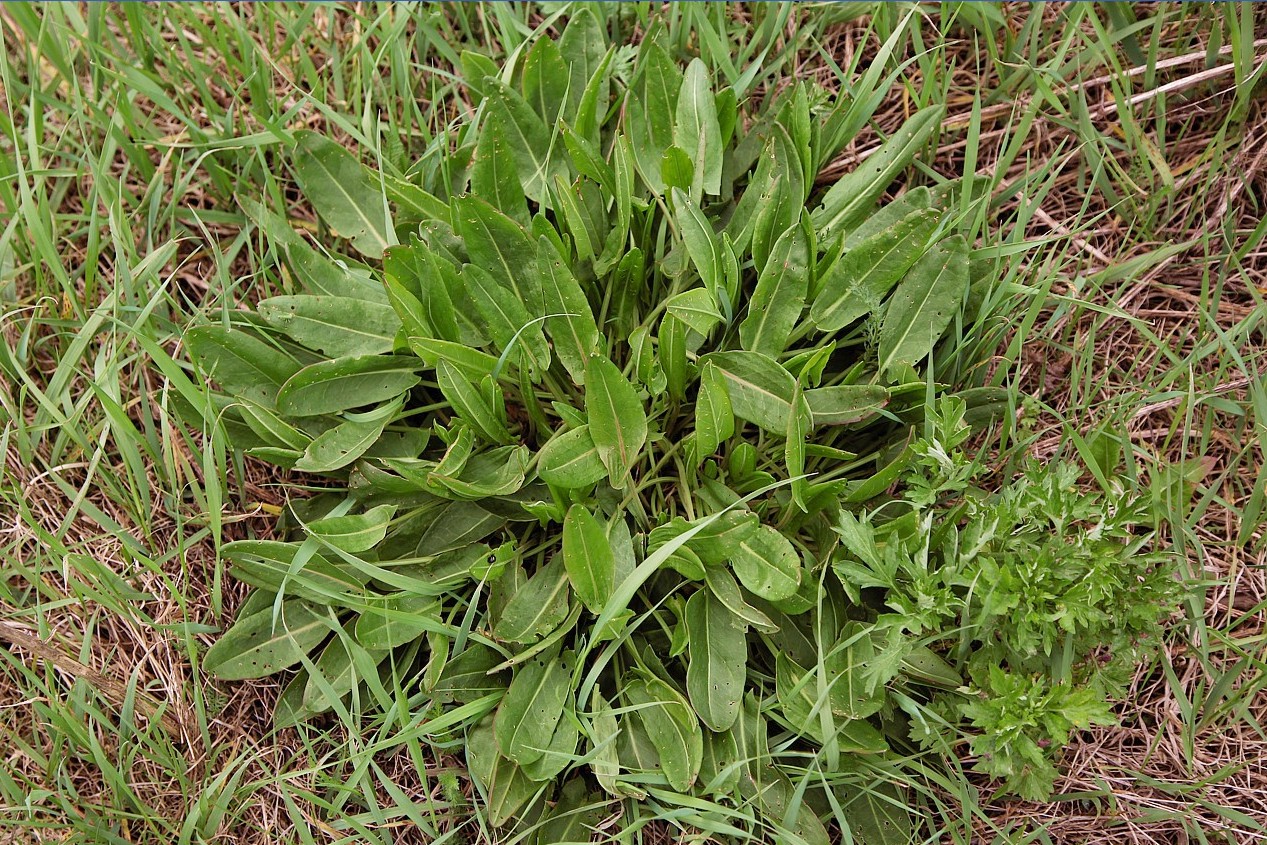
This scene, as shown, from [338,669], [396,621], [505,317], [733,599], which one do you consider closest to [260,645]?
[338,669]

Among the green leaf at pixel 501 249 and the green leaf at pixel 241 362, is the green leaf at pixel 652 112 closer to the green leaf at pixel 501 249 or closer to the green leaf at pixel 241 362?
the green leaf at pixel 501 249

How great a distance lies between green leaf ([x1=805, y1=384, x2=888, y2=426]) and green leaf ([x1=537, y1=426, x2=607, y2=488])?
378 mm

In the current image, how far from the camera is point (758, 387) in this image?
5.52ft

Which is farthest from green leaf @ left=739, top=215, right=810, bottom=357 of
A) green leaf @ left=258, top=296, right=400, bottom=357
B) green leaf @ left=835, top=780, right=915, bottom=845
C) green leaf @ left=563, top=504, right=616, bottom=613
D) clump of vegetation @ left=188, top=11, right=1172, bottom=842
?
green leaf @ left=835, top=780, right=915, bottom=845

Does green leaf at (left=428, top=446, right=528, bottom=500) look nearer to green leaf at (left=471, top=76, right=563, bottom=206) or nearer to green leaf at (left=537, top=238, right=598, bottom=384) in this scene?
green leaf at (left=537, top=238, right=598, bottom=384)

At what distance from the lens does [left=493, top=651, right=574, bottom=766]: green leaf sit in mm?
1669

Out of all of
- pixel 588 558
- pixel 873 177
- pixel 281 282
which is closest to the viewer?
pixel 588 558

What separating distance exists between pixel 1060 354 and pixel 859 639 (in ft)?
2.43

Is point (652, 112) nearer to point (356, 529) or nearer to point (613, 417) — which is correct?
point (613, 417)

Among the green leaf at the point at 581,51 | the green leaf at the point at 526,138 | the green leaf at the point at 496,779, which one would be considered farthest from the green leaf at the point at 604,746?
the green leaf at the point at 581,51

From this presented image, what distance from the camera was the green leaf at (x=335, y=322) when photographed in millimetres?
1819

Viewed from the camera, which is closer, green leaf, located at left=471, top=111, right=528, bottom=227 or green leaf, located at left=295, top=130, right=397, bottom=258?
green leaf, located at left=471, top=111, right=528, bottom=227

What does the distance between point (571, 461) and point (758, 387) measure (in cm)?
33

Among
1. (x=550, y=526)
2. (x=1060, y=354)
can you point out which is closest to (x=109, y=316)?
(x=550, y=526)
